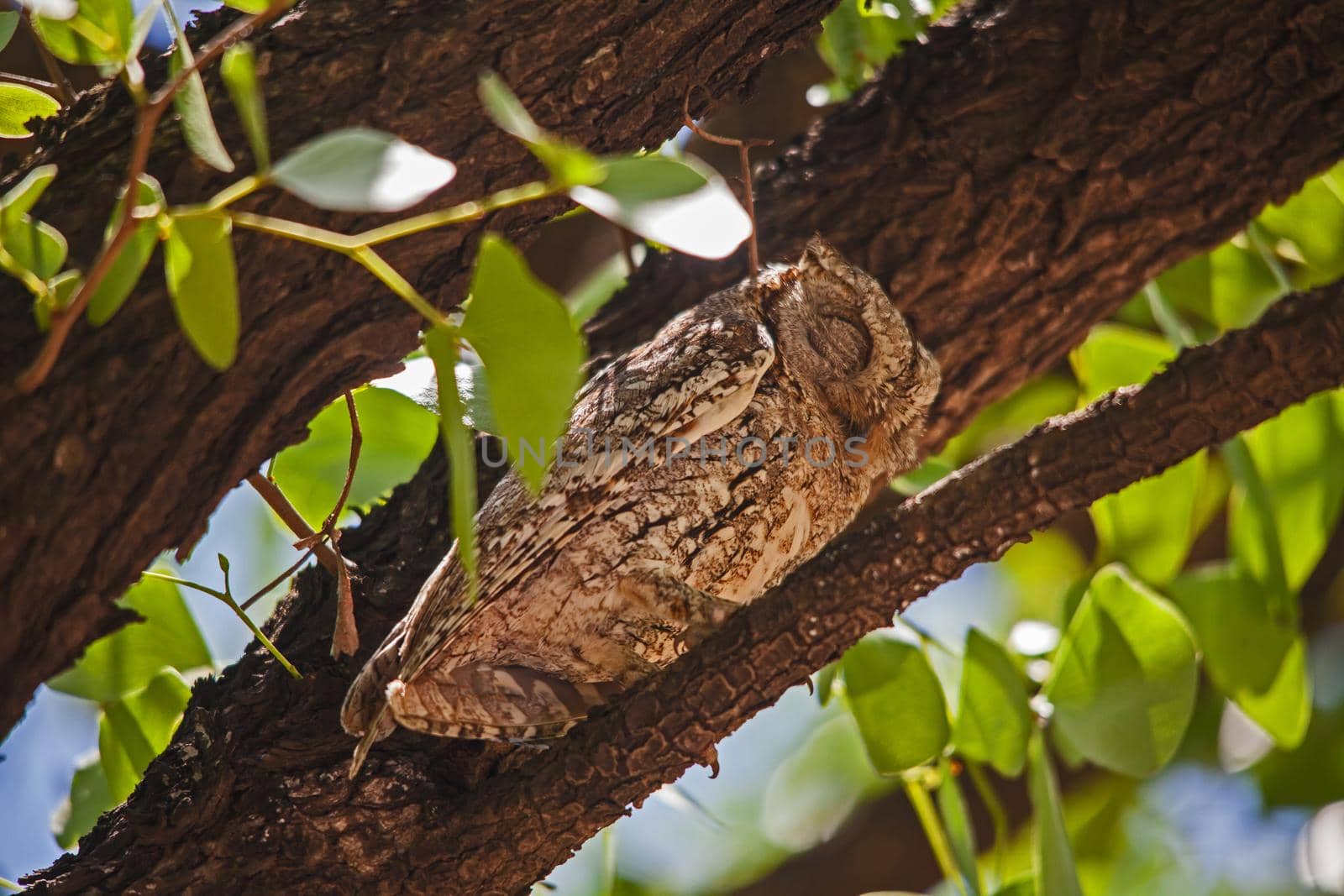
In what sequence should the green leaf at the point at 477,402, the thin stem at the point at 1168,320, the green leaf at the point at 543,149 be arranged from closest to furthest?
the green leaf at the point at 543,149, the green leaf at the point at 477,402, the thin stem at the point at 1168,320

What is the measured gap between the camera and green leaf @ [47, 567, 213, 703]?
1.47 meters

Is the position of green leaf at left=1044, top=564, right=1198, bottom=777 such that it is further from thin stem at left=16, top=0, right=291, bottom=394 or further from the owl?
thin stem at left=16, top=0, right=291, bottom=394

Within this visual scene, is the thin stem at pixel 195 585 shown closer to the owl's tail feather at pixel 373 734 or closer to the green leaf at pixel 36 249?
the owl's tail feather at pixel 373 734

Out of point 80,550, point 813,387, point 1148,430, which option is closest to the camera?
point 80,550

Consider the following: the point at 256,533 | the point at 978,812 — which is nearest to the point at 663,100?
the point at 256,533

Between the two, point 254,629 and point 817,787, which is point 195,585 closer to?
point 254,629

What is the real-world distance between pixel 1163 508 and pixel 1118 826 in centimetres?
176

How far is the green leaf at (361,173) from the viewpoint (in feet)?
2.04

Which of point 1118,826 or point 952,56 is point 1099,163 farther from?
point 1118,826

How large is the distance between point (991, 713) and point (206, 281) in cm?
133

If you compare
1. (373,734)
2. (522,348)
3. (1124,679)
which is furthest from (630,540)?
(1124,679)

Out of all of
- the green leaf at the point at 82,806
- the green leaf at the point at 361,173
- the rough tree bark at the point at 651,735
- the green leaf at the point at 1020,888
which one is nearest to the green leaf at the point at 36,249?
the green leaf at the point at 361,173

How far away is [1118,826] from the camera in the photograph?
10.8 feet

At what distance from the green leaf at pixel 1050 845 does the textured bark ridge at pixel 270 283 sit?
1110mm
